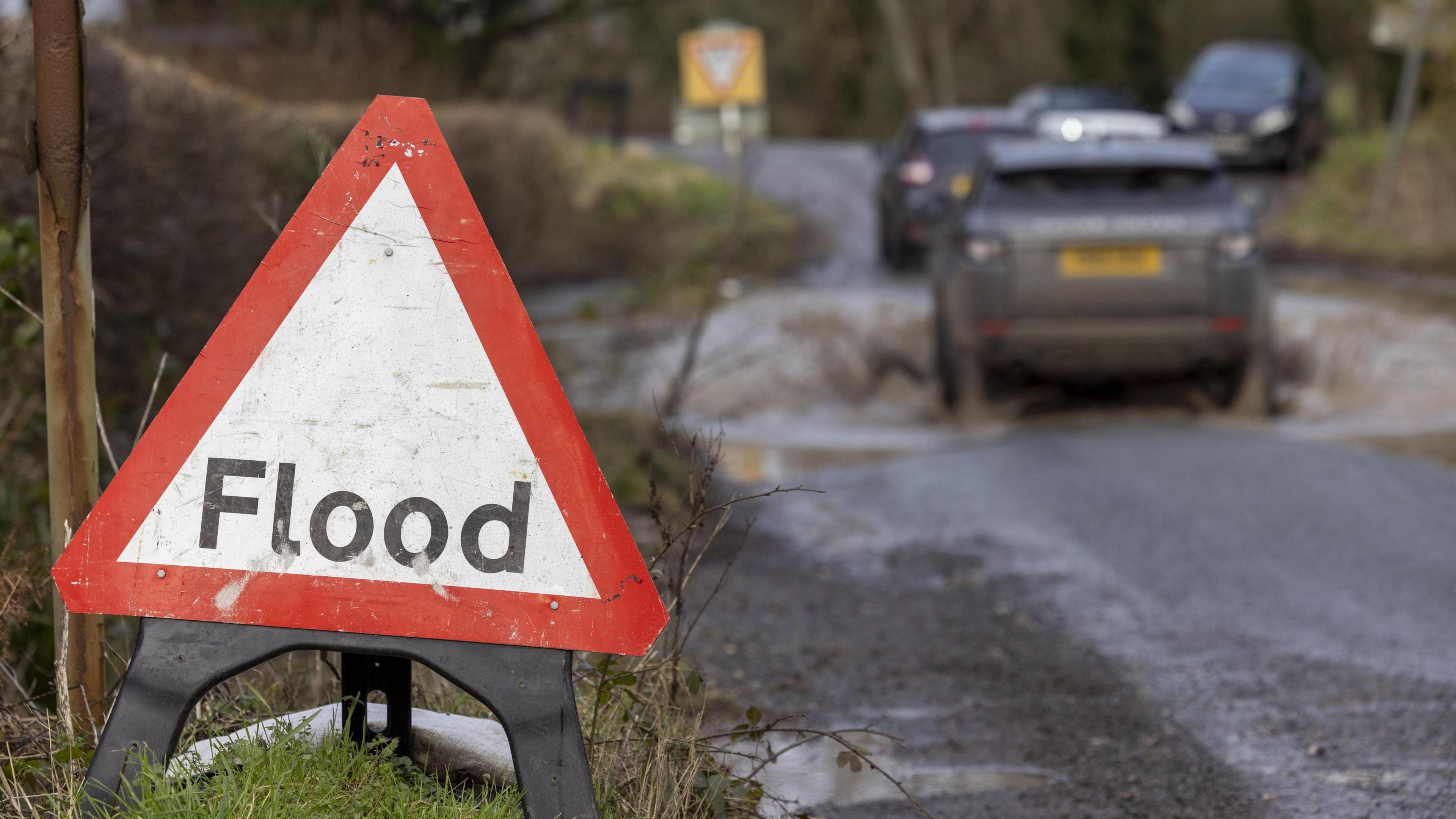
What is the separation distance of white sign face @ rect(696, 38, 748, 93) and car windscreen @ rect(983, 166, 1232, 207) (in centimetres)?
1049

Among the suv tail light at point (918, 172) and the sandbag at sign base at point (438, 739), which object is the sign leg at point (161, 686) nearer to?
the sandbag at sign base at point (438, 739)

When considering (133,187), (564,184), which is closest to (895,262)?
(564,184)

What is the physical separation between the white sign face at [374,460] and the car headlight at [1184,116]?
25083 millimetres

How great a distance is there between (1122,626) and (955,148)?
12941 millimetres

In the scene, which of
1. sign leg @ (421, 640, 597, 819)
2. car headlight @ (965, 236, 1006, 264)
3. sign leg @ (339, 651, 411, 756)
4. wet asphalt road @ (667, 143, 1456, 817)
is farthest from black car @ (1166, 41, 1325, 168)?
sign leg @ (421, 640, 597, 819)

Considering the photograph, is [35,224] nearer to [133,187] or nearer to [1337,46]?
[133,187]

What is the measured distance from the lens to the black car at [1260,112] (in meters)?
26.3

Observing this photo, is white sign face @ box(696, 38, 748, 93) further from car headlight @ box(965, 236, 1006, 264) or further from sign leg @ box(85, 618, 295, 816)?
sign leg @ box(85, 618, 295, 816)

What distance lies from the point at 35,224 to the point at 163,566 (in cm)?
247

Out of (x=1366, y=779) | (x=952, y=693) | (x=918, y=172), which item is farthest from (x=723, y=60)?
(x=1366, y=779)

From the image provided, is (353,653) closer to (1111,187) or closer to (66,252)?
(66,252)

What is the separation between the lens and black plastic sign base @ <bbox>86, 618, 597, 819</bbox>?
259 centimetres

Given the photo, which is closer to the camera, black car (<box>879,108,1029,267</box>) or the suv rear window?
the suv rear window

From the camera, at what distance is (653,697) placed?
11.2 ft
